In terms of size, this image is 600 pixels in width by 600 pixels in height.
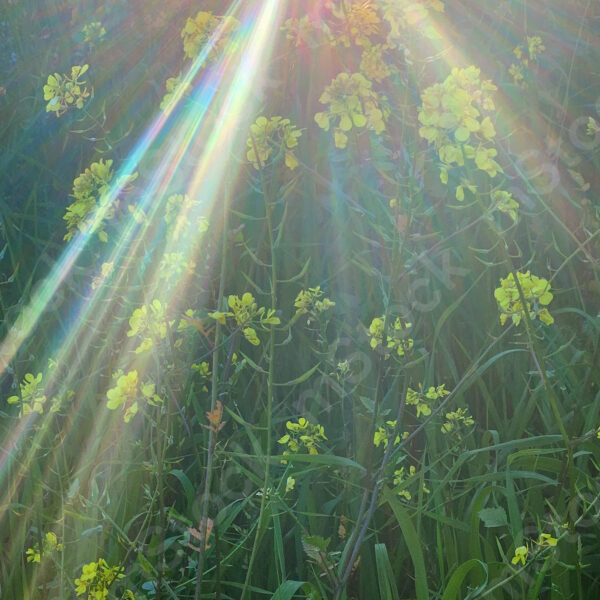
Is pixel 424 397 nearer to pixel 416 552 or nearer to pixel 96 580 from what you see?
pixel 416 552

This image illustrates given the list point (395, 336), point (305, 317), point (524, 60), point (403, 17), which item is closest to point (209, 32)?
point (403, 17)

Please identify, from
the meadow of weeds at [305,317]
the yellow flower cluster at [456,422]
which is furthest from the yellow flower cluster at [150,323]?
the yellow flower cluster at [456,422]

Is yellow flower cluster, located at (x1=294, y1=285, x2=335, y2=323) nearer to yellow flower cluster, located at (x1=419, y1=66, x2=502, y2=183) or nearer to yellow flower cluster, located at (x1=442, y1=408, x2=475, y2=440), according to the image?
yellow flower cluster, located at (x1=442, y1=408, x2=475, y2=440)

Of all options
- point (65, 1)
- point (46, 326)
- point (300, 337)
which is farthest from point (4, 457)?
point (65, 1)

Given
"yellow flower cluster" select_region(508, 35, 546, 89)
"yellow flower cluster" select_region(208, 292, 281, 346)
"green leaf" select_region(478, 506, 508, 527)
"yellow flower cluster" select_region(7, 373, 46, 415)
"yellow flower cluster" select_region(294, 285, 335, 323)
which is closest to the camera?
"yellow flower cluster" select_region(208, 292, 281, 346)

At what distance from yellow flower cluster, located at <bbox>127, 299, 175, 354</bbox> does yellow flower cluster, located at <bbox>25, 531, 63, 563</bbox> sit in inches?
16.5

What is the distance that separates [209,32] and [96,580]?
35.4 inches

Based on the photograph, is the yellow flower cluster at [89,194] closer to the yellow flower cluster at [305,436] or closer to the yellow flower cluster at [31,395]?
the yellow flower cluster at [31,395]

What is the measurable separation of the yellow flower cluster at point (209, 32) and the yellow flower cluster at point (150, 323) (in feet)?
1.39

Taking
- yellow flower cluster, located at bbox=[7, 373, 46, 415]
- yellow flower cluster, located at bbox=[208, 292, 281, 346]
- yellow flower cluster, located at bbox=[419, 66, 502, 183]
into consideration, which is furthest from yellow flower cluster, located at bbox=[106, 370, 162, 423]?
yellow flower cluster, located at bbox=[419, 66, 502, 183]

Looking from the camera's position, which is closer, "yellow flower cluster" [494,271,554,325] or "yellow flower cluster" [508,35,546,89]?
"yellow flower cluster" [494,271,554,325]

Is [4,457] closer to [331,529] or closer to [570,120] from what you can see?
[331,529]

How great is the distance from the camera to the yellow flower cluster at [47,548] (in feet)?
4.37

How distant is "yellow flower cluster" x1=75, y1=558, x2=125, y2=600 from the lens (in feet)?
4.01
